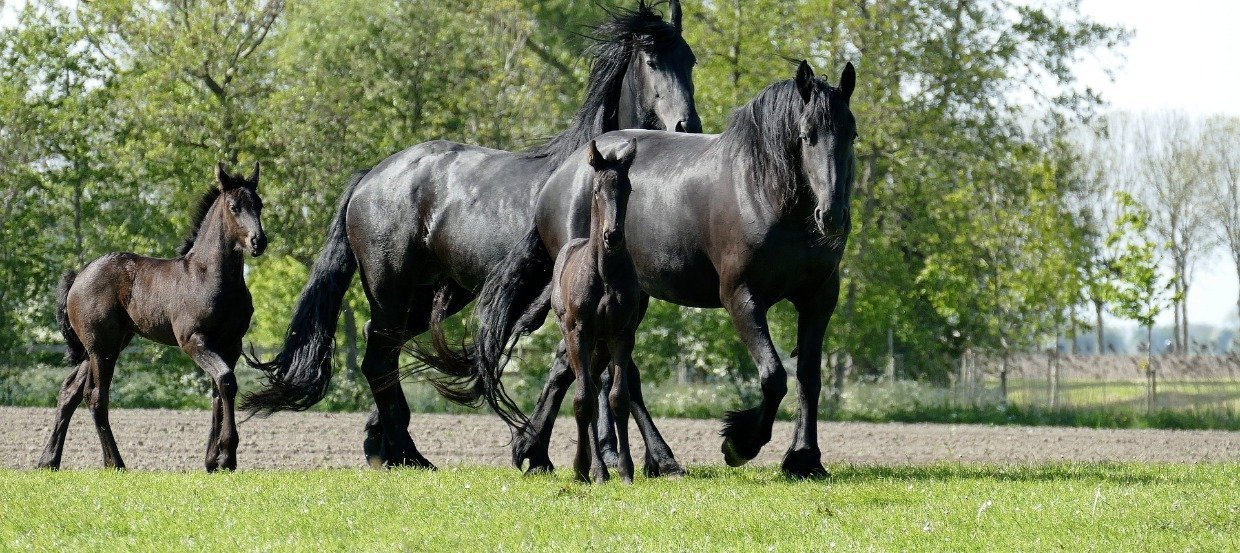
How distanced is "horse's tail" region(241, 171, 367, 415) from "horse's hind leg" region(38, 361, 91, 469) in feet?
5.12

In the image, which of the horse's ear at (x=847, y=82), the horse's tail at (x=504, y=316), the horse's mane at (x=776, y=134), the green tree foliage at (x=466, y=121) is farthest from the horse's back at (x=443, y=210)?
the green tree foliage at (x=466, y=121)

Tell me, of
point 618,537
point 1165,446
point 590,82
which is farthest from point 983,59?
point 618,537

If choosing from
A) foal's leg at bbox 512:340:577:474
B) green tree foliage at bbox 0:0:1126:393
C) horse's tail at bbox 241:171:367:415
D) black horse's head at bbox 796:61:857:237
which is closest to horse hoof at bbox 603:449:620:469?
foal's leg at bbox 512:340:577:474

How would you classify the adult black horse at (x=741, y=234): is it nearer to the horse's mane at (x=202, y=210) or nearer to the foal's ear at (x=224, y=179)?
the foal's ear at (x=224, y=179)

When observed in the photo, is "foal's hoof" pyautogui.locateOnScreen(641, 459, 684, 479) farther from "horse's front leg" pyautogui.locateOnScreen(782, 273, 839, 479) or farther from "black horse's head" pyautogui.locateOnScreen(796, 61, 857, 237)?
"black horse's head" pyautogui.locateOnScreen(796, 61, 857, 237)

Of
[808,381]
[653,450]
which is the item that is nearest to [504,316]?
[653,450]

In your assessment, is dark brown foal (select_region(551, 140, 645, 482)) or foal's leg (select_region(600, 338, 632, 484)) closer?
dark brown foal (select_region(551, 140, 645, 482))

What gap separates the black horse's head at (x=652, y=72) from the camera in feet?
32.1

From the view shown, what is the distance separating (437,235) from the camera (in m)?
9.92

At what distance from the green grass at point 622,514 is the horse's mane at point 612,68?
105 inches

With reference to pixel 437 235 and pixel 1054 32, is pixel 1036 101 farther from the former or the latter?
pixel 437 235

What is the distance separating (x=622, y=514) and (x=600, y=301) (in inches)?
58.8

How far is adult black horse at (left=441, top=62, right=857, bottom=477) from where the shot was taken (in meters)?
7.58

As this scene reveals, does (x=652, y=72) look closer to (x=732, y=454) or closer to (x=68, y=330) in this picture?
(x=732, y=454)
